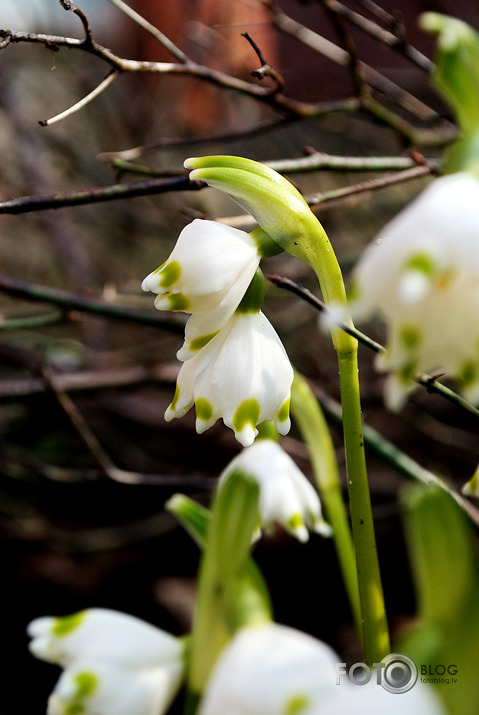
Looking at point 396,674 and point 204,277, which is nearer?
point 396,674

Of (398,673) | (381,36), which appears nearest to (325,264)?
(398,673)

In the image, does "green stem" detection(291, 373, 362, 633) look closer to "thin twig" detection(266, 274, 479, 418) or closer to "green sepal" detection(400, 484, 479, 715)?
"thin twig" detection(266, 274, 479, 418)

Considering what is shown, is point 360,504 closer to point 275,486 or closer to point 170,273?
point 275,486

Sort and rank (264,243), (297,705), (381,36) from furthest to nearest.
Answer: (381,36), (264,243), (297,705)

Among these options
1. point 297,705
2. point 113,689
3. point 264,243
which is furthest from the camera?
point 264,243

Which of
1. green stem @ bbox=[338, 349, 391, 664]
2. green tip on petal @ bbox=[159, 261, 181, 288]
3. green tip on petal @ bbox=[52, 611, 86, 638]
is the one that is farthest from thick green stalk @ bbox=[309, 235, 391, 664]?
green tip on petal @ bbox=[52, 611, 86, 638]

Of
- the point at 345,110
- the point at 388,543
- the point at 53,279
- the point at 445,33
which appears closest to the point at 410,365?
the point at 445,33
